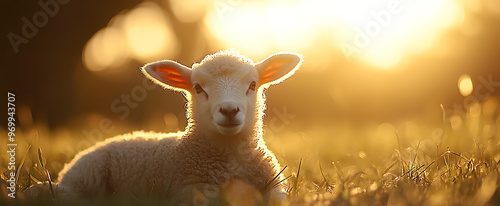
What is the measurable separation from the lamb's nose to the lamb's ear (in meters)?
0.86

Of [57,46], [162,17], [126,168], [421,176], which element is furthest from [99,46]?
[421,176]

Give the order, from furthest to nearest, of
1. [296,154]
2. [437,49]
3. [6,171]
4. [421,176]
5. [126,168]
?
[437,49]
[296,154]
[6,171]
[126,168]
[421,176]

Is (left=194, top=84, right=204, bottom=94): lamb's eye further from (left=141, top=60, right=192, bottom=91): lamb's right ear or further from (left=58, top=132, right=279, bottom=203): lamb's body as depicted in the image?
(left=58, top=132, right=279, bottom=203): lamb's body

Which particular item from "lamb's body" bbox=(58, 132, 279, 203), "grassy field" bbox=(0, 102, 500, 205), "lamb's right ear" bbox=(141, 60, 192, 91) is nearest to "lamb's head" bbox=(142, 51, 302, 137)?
"lamb's right ear" bbox=(141, 60, 192, 91)

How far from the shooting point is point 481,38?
13891 mm

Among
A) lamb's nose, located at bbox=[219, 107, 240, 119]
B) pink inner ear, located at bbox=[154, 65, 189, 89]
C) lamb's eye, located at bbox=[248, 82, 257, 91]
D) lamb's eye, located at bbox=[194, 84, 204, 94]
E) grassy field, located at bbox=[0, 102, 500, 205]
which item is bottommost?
grassy field, located at bbox=[0, 102, 500, 205]

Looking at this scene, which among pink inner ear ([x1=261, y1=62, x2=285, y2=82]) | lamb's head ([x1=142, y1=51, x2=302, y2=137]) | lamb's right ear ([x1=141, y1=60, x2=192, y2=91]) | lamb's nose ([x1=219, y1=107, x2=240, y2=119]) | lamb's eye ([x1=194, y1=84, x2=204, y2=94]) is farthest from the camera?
pink inner ear ([x1=261, y1=62, x2=285, y2=82])

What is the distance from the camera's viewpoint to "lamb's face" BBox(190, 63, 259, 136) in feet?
12.3

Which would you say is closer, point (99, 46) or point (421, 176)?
point (421, 176)

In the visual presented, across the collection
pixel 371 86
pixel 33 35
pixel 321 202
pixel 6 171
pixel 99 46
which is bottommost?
pixel 321 202

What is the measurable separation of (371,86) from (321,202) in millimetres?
13416

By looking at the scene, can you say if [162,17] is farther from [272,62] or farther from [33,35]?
[272,62]

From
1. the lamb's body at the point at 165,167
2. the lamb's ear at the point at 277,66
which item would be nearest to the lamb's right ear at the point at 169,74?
the lamb's body at the point at 165,167

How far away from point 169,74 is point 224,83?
0.72 metres
